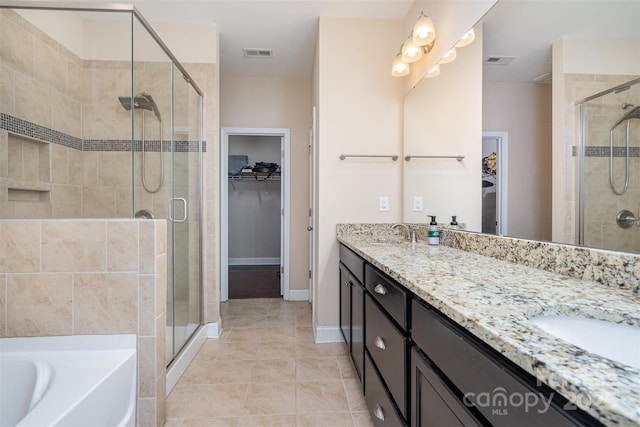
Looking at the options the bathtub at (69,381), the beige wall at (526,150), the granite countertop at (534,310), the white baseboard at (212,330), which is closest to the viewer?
the granite countertop at (534,310)

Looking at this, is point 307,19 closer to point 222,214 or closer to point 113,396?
point 222,214

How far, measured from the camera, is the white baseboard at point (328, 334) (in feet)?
7.99

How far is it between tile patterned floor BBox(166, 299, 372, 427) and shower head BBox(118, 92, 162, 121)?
1.83 m

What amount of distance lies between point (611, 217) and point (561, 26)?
68 cm

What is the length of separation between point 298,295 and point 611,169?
10.3ft

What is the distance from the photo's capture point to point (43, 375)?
1.11 meters

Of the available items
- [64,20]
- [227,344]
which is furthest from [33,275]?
[64,20]

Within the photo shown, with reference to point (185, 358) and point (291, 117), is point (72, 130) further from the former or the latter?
point (291, 117)

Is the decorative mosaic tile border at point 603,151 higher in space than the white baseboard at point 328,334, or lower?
higher

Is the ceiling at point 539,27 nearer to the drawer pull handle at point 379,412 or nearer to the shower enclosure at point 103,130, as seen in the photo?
the drawer pull handle at point 379,412

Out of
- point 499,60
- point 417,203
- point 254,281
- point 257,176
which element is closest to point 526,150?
point 499,60

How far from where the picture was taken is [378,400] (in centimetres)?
128

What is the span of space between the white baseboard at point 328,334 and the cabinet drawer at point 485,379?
1723mm

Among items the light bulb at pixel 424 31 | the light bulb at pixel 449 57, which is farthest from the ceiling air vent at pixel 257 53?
the light bulb at pixel 449 57
